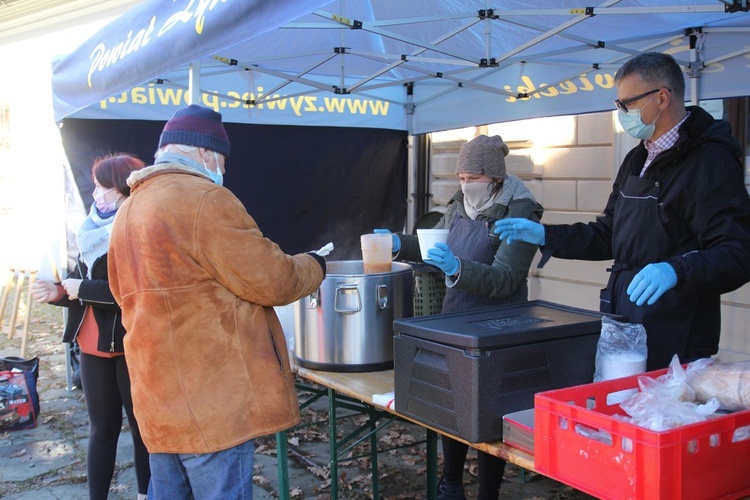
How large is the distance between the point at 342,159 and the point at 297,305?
145 inches

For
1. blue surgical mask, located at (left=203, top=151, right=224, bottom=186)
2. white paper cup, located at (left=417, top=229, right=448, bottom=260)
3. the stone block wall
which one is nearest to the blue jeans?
blue surgical mask, located at (left=203, top=151, right=224, bottom=186)

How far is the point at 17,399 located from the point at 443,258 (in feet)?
13.4

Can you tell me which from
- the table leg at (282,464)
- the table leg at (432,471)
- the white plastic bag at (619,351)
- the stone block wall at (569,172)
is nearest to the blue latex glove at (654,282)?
the white plastic bag at (619,351)

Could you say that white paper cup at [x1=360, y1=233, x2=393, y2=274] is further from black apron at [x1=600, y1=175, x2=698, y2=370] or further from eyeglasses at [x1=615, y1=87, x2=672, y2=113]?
eyeglasses at [x1=615, y1=87, x2=672, y2=113]

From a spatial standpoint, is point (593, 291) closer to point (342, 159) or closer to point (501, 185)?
point (342, 159)

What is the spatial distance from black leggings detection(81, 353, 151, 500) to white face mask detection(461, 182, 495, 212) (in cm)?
175

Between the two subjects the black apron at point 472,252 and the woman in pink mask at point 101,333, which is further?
the woman in pink mask at point 101,333

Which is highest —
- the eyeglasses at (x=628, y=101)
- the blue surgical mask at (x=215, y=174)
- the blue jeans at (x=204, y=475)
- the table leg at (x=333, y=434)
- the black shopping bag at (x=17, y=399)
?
the eyeglasses at (x=628, y=101)

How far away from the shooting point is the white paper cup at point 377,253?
9.14ft

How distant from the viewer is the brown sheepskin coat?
6.67ft

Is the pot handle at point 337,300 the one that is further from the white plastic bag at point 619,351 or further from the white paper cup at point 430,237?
the white plastic bag at point 619,351

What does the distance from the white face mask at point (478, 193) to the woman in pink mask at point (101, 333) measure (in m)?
1.60

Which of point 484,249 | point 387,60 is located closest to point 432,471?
point 484,249

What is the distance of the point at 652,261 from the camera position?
7.61 ft
